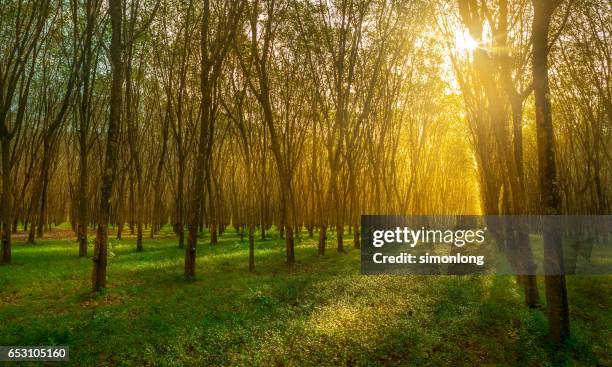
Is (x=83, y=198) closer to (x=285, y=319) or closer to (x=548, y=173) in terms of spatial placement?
(x=285, y=319)

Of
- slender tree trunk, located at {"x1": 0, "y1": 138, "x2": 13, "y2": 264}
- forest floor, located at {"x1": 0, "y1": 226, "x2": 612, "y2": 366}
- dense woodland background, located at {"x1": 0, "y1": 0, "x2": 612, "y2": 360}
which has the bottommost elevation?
forest floor, located at {"x1": 0, "y1": 226, "x2": 612, "y2": 366}

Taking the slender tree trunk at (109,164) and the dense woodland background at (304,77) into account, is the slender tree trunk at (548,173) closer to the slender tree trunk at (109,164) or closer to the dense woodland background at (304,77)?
the dense woodland background at (304,77)

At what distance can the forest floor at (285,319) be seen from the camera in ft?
24.1

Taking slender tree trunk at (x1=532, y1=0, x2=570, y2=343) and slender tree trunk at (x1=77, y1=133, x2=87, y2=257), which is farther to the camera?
slender tree trunk at (x1=77, y1=133, x2=87, y2=257)

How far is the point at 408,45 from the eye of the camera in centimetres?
2338

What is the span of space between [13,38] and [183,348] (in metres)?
19.2

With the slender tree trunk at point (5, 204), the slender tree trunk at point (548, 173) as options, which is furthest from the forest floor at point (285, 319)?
the slender tree trunk at point (548, 173)

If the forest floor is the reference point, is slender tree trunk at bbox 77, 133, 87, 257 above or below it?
above

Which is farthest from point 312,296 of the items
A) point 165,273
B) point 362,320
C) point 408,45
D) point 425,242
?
point 425,242

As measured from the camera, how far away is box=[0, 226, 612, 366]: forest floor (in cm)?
734

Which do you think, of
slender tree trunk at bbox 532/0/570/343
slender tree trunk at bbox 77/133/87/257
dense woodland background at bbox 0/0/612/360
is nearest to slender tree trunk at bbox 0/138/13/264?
dense woodland background at bbox 0/0/612/360

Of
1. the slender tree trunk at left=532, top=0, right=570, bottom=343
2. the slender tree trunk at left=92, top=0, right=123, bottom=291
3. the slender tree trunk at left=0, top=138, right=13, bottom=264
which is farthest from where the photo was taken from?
the slender tree trunk at left=0, top=138, right=13, bottom=264

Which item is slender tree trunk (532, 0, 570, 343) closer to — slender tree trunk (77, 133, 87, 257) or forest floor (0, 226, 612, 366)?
forest floor (0, 226, 612, 366)

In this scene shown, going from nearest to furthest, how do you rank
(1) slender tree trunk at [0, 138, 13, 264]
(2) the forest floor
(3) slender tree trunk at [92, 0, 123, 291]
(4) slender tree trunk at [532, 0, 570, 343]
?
(2) the forest floor, (4) slender tree trunk at [532, 0, 570, 343], (3) slender tree trunk at [92, 0, 123, 291], (1) slender tree trunk at [0, 138, 13, 264]
